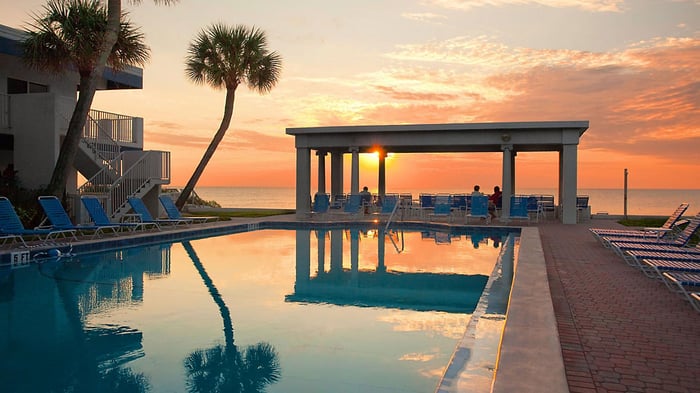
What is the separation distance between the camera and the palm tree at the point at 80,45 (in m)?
14.2

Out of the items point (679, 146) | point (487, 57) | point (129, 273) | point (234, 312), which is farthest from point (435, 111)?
point (234, 312)

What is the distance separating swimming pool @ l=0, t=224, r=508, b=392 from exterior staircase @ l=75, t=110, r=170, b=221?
4.82m

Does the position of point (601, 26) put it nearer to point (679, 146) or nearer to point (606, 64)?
point (606, 64)

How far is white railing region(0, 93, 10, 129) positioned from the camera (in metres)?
16.2

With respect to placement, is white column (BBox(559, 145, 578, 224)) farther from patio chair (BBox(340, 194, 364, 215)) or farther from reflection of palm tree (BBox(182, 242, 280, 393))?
reflection of palm tree (BBox(182, 242, 280, 393))

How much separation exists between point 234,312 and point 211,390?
2398mm

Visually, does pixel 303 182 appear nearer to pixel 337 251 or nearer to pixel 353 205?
pixel 353 205

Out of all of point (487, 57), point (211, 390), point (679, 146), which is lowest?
point (211, 390)

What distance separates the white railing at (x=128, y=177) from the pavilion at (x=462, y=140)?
5313mm

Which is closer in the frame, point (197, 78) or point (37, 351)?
point (37, 351)

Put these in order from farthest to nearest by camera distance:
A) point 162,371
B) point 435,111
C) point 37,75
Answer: point 435,111, point 37,75, point 162,371

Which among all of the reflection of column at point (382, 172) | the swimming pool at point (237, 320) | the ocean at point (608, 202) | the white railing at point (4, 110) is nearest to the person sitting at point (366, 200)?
the reflection of column at point (382, 172)

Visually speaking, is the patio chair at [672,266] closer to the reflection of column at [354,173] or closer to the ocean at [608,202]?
the reflection of column at [354,173]

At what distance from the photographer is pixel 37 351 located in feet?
16.5
